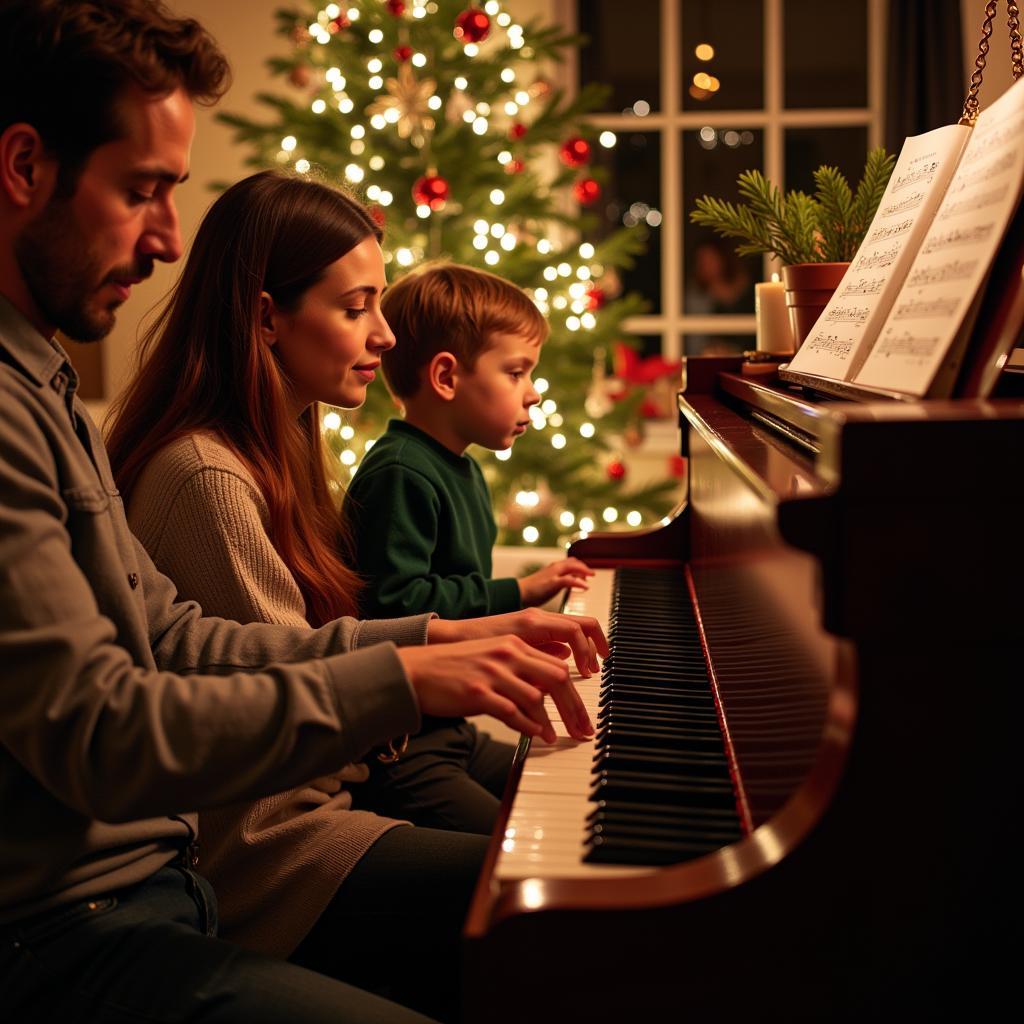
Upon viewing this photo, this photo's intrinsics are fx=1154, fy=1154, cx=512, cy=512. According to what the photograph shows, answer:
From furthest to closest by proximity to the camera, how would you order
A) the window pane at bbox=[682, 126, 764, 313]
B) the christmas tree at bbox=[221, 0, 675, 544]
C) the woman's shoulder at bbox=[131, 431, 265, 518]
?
the window pane at bbox=[682, 126, 764, 313] < the christmas tree at bbox=[221, 0, 675, 544] < the woman's shoulder at bbox=[131, 431, 265, 518]

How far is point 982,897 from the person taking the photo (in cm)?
81

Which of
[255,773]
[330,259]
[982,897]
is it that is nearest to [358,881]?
[255,773]

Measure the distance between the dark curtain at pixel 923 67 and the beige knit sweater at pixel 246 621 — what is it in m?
4.52

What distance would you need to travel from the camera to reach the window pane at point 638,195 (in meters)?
5.97

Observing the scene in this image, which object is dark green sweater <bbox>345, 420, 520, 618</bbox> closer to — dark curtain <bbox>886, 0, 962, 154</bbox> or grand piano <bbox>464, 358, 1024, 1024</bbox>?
grand piano <bbox>464, 358, 1024, 1024</bbox>

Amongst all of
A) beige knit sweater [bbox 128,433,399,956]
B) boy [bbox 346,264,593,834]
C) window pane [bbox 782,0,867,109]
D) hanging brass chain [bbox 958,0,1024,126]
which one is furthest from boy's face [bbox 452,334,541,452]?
window pane [bbox 782,0,867,109]

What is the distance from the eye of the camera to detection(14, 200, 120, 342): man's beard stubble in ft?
3.59

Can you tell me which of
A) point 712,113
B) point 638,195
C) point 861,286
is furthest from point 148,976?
point 712,113

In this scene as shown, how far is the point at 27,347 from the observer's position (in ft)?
3.69

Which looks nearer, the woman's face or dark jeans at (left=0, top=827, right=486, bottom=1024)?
dark jeans at (left=0, top=827, right=486, bottom=1024)

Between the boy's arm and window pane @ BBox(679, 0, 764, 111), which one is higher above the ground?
window pane @ BBox(679, 0, 764, 111)

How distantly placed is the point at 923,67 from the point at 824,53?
64 cm

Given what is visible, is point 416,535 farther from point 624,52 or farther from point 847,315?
point 624,52

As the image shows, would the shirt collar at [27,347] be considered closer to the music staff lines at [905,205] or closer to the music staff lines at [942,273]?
the music staff lines at [942,273]
